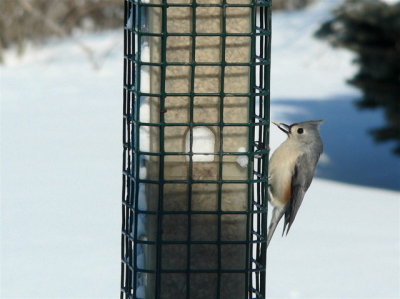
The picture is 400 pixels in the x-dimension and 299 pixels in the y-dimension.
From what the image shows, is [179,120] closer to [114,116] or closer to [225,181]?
[225,181]

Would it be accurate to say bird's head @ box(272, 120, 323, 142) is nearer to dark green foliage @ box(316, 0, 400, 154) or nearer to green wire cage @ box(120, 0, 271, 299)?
green wire cage @ box(120, 0, 271, 299)

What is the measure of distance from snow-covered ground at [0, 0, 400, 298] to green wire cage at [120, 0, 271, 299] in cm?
192

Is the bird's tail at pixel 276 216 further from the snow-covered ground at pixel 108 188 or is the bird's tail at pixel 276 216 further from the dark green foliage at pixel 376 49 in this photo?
the dark green foliage at pixel 376 49

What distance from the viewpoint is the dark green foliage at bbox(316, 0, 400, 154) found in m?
11.3

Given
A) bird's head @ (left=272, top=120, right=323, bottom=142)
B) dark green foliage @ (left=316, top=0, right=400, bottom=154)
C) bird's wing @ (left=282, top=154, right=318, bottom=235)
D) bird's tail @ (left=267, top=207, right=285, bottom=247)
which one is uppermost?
dark green foliage @ (left=316, top=0, right=400, bottom=154)

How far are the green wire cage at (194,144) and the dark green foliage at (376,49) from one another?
23.3 ft

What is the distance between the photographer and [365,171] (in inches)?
512

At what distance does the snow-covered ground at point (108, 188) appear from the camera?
666 cm

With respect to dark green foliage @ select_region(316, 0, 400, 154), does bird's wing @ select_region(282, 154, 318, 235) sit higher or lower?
lower

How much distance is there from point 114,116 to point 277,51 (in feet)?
20.7

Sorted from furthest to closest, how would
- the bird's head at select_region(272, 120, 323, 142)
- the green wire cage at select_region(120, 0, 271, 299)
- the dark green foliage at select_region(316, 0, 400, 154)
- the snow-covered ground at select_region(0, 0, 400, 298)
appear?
1. the dark green foliage at select_region(316, 0, 400, 154)
2. the snow-covered ground at select_region(0, 0, 400, 298)
3. the bird's head at select_region(272, 120, 323, 142)
4. the green wire cage at select_region(120, 0, 271, 299)

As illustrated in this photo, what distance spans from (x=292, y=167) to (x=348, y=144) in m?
8.91

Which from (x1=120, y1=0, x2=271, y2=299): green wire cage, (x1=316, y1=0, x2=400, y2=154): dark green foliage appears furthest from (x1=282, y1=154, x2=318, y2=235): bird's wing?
(x1=316, y1=0, x2=400, y2=154): dark green foliage

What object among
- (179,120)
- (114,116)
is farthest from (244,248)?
(114,116)
